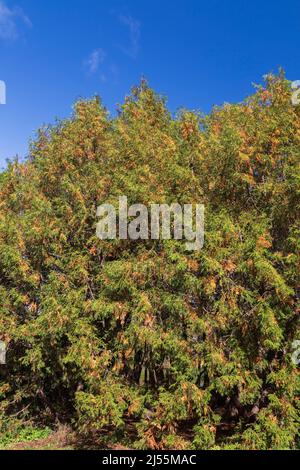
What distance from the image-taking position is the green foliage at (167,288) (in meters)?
9.15

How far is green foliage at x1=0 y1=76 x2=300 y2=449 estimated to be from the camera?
915cm

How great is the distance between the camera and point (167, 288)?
33.3ft

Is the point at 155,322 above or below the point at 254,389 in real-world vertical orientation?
above

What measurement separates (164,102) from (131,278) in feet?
29.4

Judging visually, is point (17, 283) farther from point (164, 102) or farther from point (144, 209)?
point (164, 102)

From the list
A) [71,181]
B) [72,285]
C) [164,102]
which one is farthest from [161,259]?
[164,102]

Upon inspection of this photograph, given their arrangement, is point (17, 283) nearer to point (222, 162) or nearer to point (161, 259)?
point (161, 259)

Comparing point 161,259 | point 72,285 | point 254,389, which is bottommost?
point 254,389

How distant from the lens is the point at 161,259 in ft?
32.9
